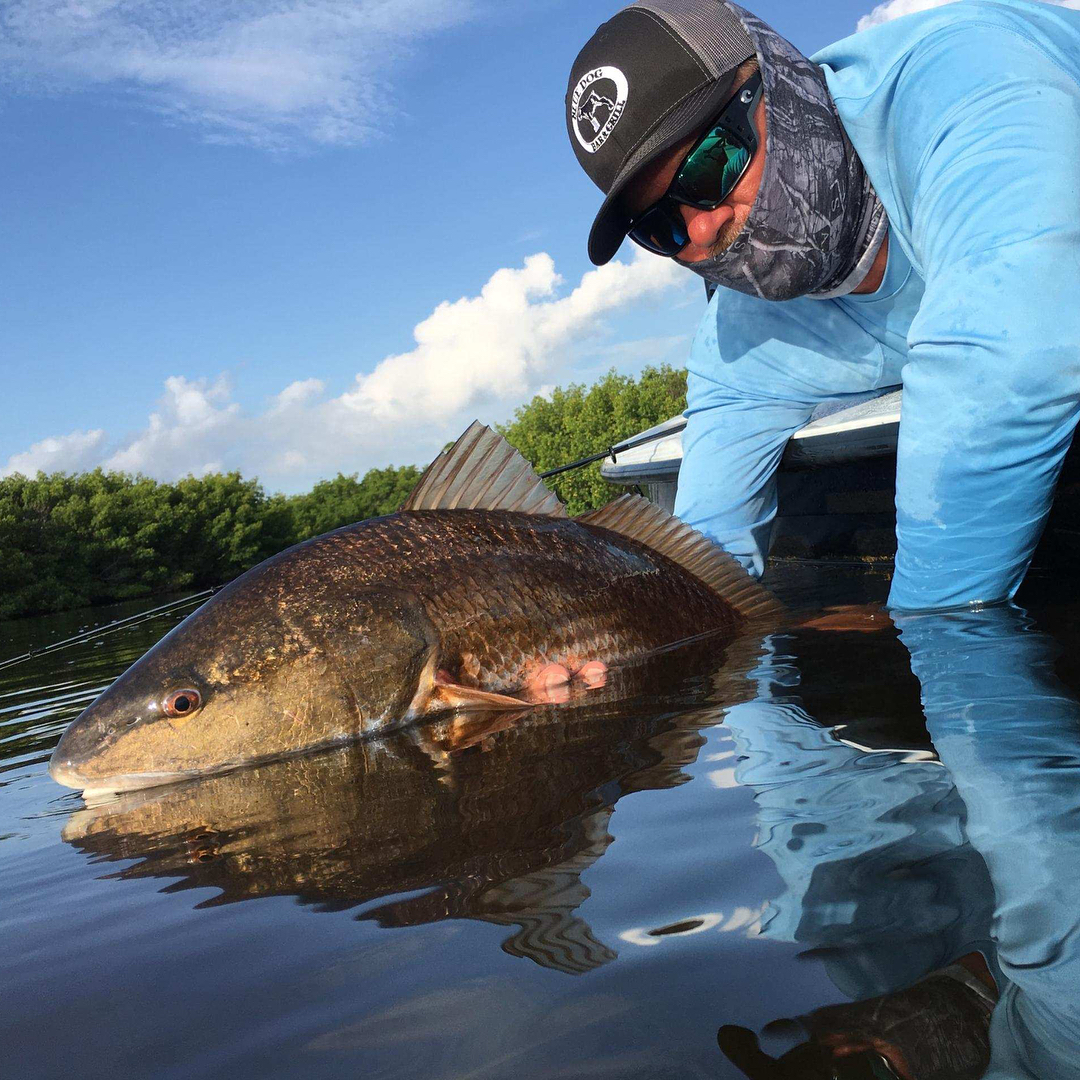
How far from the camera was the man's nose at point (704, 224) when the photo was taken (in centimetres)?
366

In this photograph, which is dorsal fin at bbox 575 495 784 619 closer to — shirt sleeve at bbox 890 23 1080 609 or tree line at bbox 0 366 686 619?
shirt sleeve at bbox 890 23 1080 609

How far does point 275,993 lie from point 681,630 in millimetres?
2704

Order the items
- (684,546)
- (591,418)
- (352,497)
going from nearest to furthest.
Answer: (684,546) → (591,418) → (352,497)

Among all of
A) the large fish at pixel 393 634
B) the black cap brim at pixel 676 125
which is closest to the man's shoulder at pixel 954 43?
the black cap brim at pixel 676 125

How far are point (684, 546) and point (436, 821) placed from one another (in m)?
2.31

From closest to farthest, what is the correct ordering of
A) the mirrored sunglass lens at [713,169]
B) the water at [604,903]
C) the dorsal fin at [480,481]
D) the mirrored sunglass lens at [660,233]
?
the water at [604,903] < the mirrored sunglass lens at [713,169] < the dorsal fin at [480,481] < the mirrored sunglass lens at [660,233]

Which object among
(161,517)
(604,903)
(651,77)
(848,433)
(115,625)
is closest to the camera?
(604,903)

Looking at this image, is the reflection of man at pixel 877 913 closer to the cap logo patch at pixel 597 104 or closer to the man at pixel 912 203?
the man at pixel 912 203

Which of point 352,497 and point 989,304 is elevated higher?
point 352,497

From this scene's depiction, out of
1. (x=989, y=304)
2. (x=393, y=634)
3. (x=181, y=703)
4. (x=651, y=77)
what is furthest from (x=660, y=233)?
(x=181, y=703)

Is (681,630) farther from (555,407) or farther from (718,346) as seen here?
(555,407)

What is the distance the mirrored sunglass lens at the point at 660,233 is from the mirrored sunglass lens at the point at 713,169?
0.49ft

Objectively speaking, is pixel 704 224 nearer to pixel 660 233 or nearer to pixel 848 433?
pixel 660 233

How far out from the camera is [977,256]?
280 centimetres
